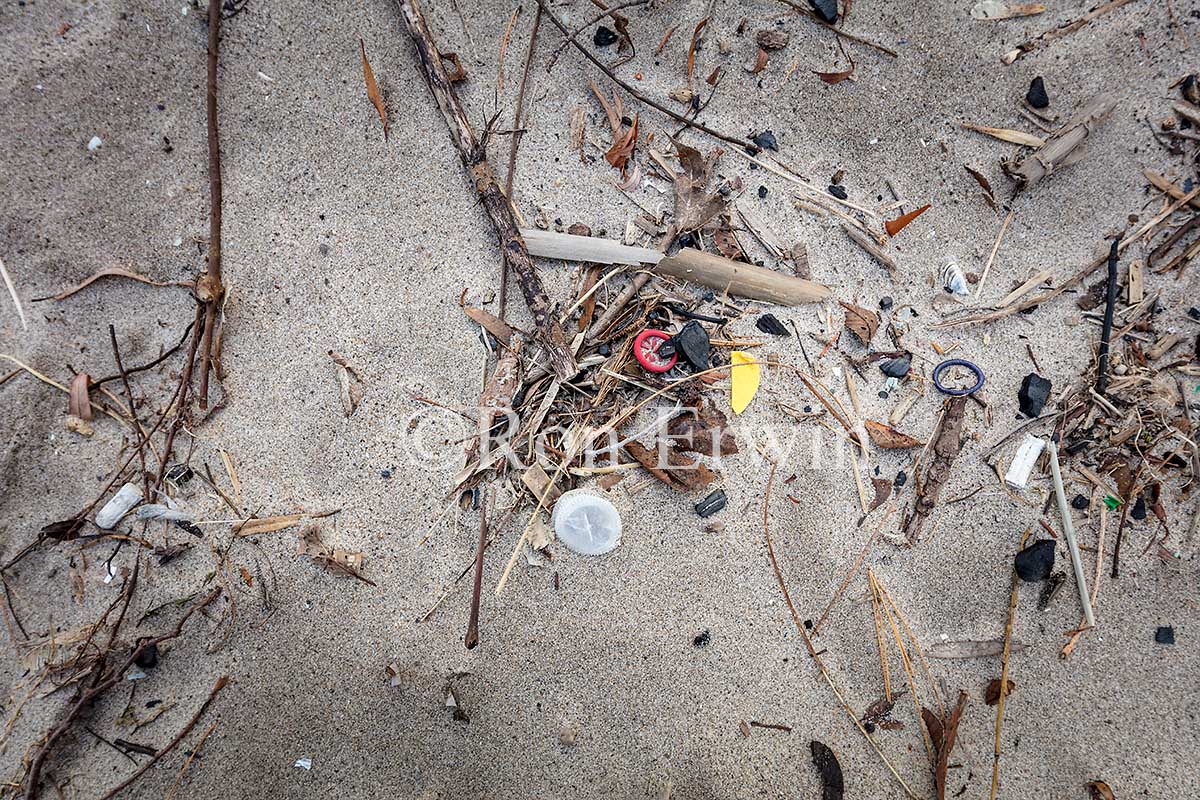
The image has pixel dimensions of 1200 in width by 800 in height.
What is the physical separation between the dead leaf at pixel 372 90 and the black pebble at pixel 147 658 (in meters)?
1.91

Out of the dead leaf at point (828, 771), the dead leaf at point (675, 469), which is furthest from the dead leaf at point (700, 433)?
the dead leaf at point (828, 771)

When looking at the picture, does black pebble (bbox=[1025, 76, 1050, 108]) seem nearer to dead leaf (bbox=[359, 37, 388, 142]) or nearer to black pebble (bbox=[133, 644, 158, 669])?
dead leaf (bbox=[359, 37, 388, 142])

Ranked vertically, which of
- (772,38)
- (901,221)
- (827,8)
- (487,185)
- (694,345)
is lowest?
(694,345)

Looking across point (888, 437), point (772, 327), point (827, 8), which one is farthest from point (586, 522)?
point (827, 8)

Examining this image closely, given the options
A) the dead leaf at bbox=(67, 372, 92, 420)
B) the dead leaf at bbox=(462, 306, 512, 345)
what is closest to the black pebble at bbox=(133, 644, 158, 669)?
the dead leaf at bbox=(67, 372, 92, 420)

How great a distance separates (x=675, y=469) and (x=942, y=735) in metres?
1.27

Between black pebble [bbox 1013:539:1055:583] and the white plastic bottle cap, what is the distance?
1.40 m

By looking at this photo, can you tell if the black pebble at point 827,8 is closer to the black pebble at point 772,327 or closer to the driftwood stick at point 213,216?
the black pebble at point 772,327

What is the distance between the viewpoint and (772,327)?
2.34m

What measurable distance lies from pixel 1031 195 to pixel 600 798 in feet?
8.51

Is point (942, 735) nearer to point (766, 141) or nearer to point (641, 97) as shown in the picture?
point (766, 141)

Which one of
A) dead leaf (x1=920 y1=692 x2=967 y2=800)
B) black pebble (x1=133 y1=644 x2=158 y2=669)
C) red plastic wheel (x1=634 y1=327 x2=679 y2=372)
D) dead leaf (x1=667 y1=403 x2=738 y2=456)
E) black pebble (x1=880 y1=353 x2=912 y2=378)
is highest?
black pebble (x1=880 y1=353 x2=912 y2=378)

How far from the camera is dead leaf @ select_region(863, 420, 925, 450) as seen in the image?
2295mm

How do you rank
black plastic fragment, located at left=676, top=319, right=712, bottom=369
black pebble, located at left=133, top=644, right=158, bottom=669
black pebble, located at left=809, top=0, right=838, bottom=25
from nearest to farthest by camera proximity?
black pebble, located at left=133, top=644, right=158, bottom=669 → black plastic fragment, located at left=676, top=319, right=712, bottom=369 → black pebble, located at left=809, top=0, right=838, bottom=25
